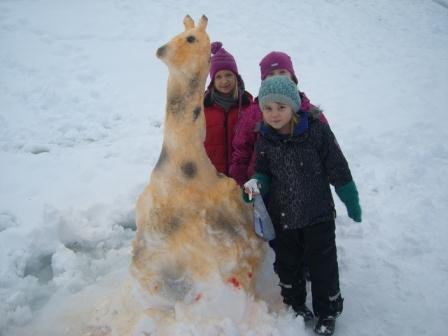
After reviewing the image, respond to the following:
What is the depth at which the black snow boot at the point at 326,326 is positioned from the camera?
2.73m

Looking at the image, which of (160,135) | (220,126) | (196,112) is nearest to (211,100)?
(220,126)

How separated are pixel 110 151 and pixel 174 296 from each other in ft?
12.6

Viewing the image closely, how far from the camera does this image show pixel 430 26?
14305 mm

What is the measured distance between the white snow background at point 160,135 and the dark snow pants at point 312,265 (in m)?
0.18

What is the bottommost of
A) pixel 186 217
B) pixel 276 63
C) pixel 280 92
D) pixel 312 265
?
pixel 312 265

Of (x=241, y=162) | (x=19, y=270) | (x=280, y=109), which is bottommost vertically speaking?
(x=19, y=270)

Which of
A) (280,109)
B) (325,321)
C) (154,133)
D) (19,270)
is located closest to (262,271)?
(325,321)

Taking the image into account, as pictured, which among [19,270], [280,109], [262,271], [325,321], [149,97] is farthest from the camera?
[149,97]

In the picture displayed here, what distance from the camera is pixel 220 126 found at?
137 inches

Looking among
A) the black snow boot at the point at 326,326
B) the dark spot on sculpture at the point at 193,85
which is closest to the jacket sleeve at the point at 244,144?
the dark spot on sculpture at the point at 193,85

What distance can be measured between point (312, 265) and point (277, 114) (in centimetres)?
105

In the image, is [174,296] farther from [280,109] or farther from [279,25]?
[279,25]

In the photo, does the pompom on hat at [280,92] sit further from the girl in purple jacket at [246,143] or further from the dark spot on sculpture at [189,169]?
the dark spot on sculpture at [189,169]

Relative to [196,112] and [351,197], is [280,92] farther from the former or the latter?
[351,197]
